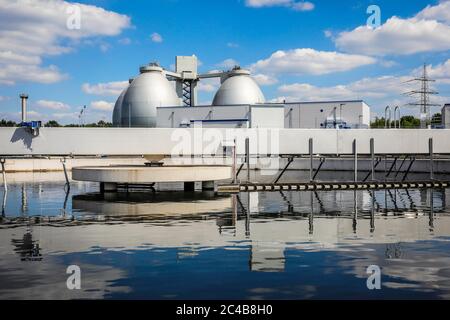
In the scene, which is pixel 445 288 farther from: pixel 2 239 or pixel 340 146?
pixel 340 146

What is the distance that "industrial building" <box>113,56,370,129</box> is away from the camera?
7219 centimetres

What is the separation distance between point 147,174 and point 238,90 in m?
68.2

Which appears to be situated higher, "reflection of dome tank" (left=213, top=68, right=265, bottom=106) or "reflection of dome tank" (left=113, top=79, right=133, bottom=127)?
"reflection of dome tank" (left=213, top=68, right=265, bottom=106)

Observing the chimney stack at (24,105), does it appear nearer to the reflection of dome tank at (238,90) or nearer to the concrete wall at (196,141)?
the concrete wall at (196,141)

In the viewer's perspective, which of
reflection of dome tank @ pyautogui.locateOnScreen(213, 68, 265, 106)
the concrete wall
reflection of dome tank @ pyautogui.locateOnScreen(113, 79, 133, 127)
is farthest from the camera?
reflection of dome tank @ pyautogui.locateOnScreen(113, 79, 133, 127)

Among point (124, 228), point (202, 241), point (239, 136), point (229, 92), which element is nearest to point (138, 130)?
point (239, 136)

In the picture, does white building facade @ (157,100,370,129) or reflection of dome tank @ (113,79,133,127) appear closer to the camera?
white building facade @ (157,100,370,129)

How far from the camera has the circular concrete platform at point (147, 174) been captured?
28562 millimetres

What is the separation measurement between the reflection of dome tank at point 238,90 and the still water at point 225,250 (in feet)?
231

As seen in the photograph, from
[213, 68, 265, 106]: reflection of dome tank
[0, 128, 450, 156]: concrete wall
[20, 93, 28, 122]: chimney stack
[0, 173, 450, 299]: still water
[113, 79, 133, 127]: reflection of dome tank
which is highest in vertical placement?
[213, 68, 265, 106]: reflection of dome tank

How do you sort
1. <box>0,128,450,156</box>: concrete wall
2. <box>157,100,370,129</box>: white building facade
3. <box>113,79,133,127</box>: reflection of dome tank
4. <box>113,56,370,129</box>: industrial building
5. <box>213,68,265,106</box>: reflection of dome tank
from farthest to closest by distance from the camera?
<box>113,79,133,127</box>: reflection of dome tank < <box>213,68,265,106</box>: reflection of dome tank < <box>157,100,370,129</box>: white building facade < <box>113,56,370,129</box>: industrial building < <box>0,128,450,156</box>: concrete wall

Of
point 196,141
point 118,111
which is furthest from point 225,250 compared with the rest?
point 118,111

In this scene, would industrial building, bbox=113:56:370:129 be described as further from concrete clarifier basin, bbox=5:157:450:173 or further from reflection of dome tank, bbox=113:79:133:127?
concrete clarifier basin, bbox=5:157:450:173

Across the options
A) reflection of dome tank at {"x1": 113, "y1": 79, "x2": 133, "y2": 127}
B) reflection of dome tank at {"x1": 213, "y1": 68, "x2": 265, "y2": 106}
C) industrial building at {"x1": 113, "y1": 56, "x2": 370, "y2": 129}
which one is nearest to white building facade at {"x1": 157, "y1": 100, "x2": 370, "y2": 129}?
industrial building at {"x1": 113, "y1": 56, "x2": 370, "y2": 129}
